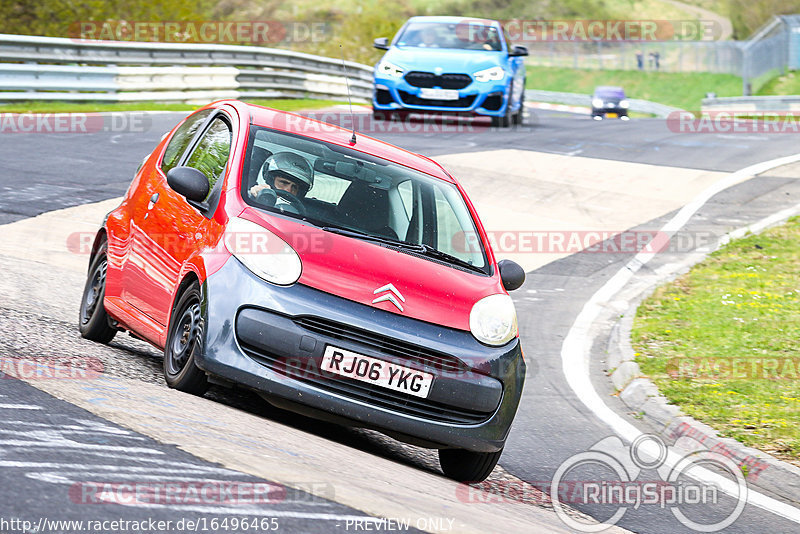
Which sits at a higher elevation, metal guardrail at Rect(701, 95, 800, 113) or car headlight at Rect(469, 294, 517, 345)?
car headlight at Rect(469, 294, 517, 345)

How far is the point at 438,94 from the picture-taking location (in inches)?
781

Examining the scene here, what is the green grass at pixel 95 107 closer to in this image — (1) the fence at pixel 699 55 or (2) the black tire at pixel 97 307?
(2) the black tire at pixel 97 307

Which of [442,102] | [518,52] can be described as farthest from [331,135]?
[518,52]

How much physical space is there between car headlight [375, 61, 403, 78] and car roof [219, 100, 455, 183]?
13.1 m

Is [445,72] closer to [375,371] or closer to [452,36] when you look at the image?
[452,36]

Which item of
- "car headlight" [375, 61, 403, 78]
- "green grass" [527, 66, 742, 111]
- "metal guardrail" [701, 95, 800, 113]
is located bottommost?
"green grass" [527, 66, 742, 111]

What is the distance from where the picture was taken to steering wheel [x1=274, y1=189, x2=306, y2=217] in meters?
5.92

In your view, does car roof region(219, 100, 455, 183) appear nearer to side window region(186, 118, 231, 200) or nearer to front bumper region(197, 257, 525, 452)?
side window region(186, 118, 231, 200)

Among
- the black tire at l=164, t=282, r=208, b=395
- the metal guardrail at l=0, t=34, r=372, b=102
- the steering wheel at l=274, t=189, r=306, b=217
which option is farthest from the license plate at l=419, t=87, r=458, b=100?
the black tire at l=164, t=282, r=208, b=395

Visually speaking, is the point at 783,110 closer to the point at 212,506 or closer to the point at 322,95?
the point at 322,95

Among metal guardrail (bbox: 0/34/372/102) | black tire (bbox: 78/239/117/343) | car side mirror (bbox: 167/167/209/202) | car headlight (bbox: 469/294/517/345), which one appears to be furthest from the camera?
metal guardrail (bbox: 0/34/372/102)

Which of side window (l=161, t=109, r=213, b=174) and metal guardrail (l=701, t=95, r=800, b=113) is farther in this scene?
metal guardrail (l=701, t=95, r=800, b=113)

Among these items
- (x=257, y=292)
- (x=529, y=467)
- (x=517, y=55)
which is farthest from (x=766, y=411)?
(x=517, y=55)

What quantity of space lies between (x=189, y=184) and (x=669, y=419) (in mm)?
3561
